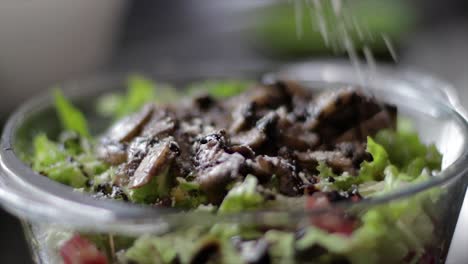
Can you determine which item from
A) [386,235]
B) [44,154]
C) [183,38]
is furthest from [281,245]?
[183,38]

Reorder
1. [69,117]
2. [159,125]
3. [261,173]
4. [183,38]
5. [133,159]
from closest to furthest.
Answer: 1. [261,173]
2. [133,159]
3. [159,125]
4. [69,117]
5. [183,38]

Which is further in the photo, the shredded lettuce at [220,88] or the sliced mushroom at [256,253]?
the shredded lettuce at [220,88]

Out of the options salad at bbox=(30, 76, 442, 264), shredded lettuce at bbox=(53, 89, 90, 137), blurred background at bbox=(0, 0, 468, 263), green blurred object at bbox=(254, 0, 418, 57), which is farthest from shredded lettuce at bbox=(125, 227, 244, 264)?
green blurred object at bbox=(254, 0, 418, 57)

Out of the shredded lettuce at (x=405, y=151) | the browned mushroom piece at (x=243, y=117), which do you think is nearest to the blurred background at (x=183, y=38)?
the browned mushroom piece at (x=243, y=117)

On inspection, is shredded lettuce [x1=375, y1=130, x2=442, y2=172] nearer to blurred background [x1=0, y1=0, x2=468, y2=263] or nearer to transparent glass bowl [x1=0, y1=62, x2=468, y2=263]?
transparent glass bowl [x1=0, y1=62, x2=468, y2=263]

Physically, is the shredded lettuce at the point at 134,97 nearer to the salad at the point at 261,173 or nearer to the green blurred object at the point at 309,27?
the salad at the point at 261,173

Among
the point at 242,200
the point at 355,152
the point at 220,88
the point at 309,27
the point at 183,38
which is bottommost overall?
the point at 183,38

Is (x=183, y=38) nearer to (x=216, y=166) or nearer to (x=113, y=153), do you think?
(x=113, y=153)
